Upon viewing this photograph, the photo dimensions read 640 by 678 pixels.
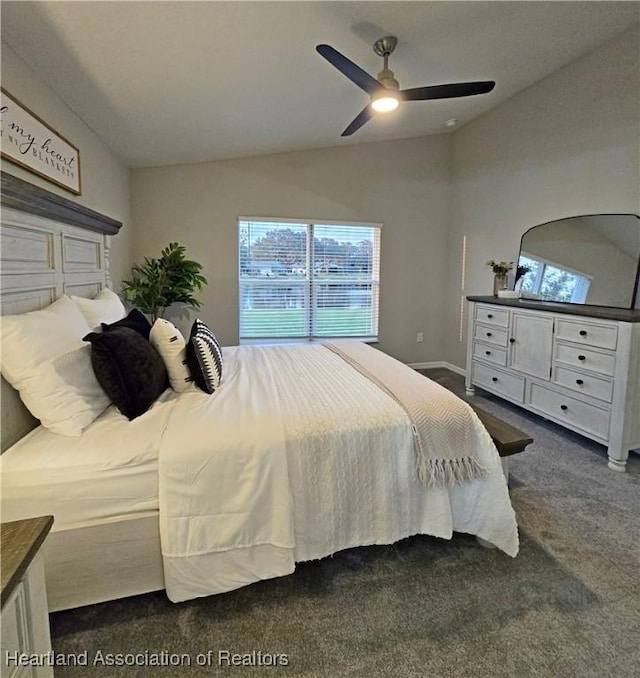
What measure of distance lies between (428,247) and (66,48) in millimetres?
4196

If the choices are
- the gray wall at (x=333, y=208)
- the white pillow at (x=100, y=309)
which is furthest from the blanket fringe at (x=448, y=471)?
the gray wall at (x=333, y=208)

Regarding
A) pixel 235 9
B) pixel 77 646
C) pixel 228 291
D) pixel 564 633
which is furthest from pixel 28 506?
pixel 228 291

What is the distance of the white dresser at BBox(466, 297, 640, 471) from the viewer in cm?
255

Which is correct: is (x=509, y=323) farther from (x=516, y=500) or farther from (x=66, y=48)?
(x=66, y=48)

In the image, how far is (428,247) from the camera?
5137 mm

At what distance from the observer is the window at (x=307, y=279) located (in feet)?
15.1

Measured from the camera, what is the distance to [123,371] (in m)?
1.69

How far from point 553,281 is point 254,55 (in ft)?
10.2

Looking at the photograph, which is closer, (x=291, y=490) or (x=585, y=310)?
(x=291, y=490)

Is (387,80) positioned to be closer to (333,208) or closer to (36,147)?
(36,147)

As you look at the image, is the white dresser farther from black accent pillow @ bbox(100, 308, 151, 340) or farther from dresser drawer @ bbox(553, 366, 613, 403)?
black accent pillow @ bbox(100, 308, 151, 340)

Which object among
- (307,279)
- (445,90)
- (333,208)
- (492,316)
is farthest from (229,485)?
(333,208)

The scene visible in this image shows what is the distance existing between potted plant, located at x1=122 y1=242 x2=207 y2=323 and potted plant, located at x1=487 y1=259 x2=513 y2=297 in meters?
3.04
